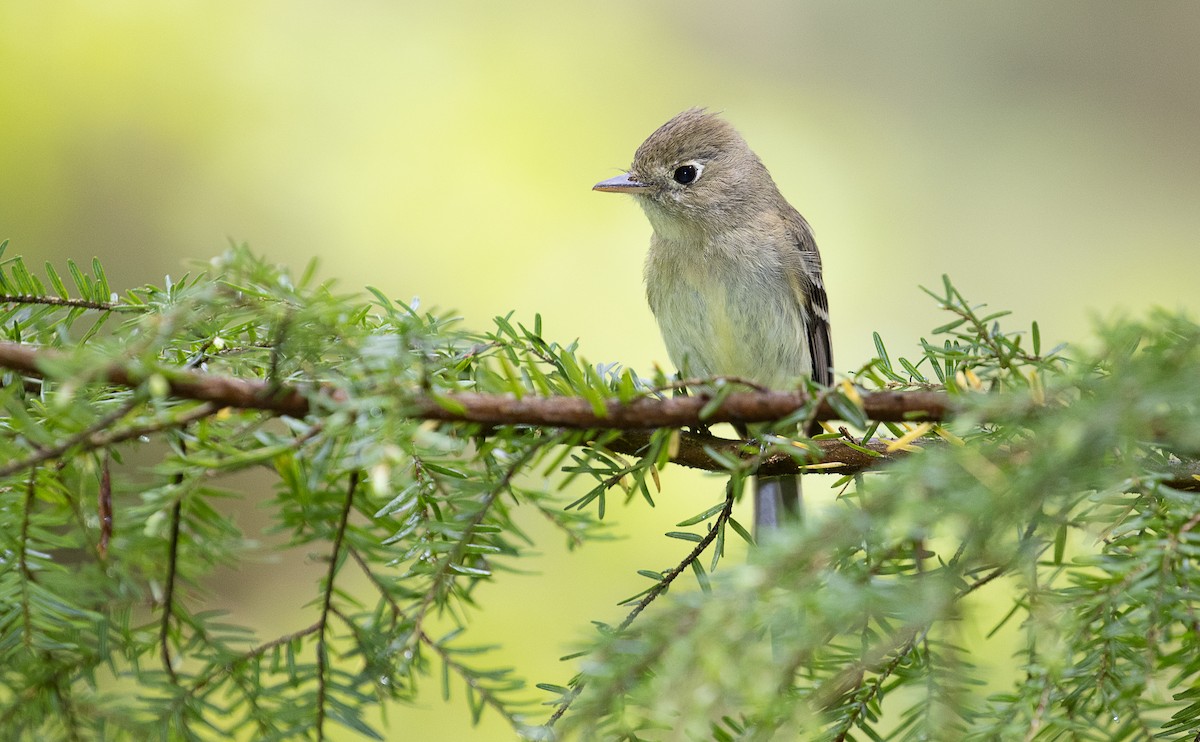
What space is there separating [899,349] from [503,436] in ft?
10.3

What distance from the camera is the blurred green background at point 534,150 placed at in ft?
11.9

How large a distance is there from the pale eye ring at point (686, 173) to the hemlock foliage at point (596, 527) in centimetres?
207

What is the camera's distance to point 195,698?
1198mm

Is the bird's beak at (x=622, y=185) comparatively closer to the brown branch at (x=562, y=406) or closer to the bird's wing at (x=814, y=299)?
the bird's wing at (x=814, y=299)

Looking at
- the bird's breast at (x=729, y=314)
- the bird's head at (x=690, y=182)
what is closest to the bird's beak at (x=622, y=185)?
the bird's head at (x=690, y=182)

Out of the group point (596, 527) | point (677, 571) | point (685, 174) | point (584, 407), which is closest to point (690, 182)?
point (685, 174)

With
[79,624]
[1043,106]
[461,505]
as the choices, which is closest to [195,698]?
[79,624]

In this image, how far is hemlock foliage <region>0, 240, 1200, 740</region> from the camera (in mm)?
804

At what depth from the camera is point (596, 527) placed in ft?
4.63

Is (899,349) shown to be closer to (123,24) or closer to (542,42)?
(542,42)

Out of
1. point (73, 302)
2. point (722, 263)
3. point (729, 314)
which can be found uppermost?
point (73, 302)

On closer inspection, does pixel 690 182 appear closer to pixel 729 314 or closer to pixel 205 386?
pixel 729 314

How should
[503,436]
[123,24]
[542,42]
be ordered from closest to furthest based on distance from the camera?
[503,436] → [123,24] → [542,42]

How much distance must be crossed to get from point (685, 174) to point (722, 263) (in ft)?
1.31
